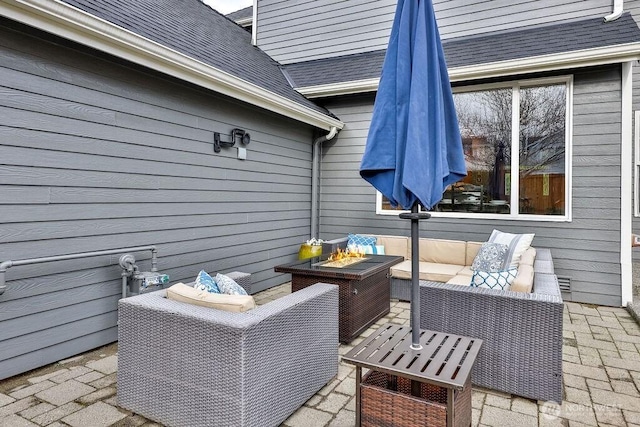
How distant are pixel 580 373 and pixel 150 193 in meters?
3.82

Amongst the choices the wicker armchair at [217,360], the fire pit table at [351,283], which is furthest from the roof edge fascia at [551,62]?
the wicker armchair at [217,360]

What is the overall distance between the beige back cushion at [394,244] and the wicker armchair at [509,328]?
8.65 feet

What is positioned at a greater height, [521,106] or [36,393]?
[521,106]

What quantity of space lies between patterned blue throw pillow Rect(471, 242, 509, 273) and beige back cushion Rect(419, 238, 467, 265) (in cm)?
64

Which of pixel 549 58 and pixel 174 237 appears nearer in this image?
pixel 174 237

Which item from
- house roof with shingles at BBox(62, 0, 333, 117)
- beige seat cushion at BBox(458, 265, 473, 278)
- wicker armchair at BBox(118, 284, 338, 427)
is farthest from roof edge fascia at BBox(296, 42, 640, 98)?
→ wicker armchair at BBox(118, 284, 338, 427)

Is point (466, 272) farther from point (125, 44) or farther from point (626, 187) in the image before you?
point (125, 44)

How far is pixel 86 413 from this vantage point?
7.46ft

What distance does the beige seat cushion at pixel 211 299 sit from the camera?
209 centimetres

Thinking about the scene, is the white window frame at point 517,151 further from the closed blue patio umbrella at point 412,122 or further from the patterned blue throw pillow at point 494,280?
the closed blue patio umbrella at point 412,122

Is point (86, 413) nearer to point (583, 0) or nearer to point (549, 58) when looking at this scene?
point (549, 58)

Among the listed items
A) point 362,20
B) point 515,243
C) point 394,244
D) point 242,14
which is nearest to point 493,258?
point 515,243

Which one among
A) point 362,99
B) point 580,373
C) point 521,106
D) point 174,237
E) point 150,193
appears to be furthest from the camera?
point 362,99

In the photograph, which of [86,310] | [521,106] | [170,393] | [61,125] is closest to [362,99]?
[521,106]
